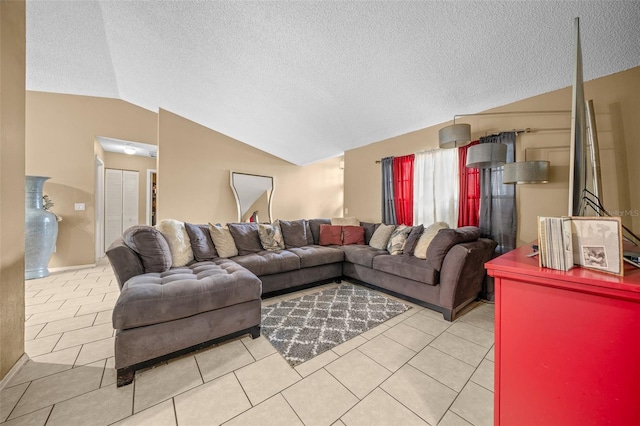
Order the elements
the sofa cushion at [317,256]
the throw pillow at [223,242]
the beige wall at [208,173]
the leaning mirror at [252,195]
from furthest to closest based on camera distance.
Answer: the leaning mirror at [252,195] → the beige wall at [208,173] → the sofa cushion at [317,256] → the throw pillow at [223,242]

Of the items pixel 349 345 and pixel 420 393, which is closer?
pixel 420 393

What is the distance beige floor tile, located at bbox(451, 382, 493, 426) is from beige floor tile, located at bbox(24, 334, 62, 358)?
2855mm

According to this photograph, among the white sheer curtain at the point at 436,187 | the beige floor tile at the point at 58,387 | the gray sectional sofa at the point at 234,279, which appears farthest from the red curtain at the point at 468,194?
the beige floor tile at the point at 58,387

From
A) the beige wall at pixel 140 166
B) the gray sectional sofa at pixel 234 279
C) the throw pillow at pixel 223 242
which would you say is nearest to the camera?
the gray sectional sofa at pixel 234 279

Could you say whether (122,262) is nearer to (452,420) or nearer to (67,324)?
(67,324)

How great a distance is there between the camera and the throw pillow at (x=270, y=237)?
10.9 ft

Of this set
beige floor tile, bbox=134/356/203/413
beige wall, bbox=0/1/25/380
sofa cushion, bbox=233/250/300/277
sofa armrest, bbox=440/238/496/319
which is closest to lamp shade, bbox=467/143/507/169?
sofa armrest, bbox=440/238/496/319

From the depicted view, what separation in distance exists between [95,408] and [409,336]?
6.98 ft

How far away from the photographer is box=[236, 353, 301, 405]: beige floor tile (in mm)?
1396

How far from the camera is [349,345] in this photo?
74.0 inches

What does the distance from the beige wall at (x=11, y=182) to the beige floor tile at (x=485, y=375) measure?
2944mm

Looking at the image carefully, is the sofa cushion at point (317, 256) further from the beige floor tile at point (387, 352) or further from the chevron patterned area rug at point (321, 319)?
the beige floor tile at point (387, 352)

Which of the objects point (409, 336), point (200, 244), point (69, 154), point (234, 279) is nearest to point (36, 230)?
point (69, 154)

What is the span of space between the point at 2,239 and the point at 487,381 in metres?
3.17
